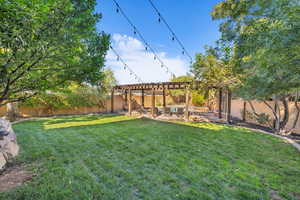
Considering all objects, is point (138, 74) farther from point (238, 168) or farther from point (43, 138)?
point (238, 168)

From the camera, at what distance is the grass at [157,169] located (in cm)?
236

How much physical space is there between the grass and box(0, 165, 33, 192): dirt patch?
176 mm

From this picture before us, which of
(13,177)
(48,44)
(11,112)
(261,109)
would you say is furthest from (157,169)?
(11,112)

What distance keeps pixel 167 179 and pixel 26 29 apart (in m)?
3.40

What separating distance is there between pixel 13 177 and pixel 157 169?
298 cm

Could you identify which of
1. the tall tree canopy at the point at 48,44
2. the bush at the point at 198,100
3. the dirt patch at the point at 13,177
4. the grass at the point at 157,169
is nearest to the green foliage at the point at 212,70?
the grass at the point at 157,169

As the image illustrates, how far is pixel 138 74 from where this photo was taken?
16.3 meters

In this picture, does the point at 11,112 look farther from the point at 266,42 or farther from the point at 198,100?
the point at 198,100

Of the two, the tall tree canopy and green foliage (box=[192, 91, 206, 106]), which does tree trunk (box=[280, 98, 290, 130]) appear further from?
green foliage (box=[192, 91, 206, 106])

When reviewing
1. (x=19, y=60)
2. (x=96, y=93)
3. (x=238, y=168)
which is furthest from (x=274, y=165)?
(x=96, y=93)

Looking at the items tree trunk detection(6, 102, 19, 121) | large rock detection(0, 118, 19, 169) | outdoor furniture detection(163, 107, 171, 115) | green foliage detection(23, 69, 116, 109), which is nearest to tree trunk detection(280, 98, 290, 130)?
outdoor furniture detection(163, 107, 171, 115)

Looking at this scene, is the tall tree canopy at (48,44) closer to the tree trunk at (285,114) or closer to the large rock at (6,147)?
the large rock at (6,147)

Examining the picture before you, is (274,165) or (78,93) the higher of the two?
(78,93)

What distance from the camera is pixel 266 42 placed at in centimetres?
308
